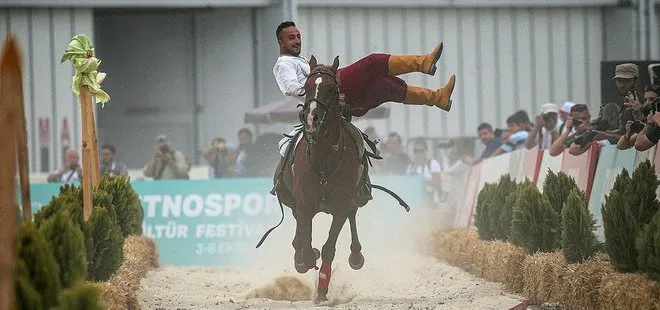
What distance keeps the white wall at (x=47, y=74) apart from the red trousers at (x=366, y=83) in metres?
15.6

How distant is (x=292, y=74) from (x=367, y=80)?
712 millimetres

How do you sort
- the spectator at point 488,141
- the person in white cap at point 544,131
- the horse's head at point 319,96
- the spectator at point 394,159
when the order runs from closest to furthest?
the horse's head at point 319,96 → the person in white cap at point 544,131 → the spectator at point 488,141 → the spectator at point 394,159

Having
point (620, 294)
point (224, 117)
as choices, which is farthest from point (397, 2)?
point (620, 294)

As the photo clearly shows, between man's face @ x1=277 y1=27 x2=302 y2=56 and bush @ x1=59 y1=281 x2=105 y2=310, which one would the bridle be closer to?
man's face @ x1=277 y1=27 x2=302 y2=56

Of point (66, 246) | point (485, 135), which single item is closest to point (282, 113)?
point (485, 135)

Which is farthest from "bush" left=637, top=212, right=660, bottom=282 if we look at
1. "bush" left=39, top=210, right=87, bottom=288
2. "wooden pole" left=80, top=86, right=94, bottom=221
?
"wooden pole" left=80, top=86, right=94, bottom=221

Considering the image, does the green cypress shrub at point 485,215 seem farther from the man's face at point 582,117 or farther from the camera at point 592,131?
the camera at point 592,131

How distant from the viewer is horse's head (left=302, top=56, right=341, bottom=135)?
12.6 metres

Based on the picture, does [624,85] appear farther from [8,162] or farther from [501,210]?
[8,162]

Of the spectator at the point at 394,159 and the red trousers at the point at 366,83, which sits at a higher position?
the red trousers at the point at 366,83

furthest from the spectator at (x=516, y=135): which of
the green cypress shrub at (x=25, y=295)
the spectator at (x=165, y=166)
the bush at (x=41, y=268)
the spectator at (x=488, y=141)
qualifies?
the green cypress shrub at (x=25, y=295)

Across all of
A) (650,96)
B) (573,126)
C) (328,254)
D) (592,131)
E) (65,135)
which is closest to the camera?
(650,96)

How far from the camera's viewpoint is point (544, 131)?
65.8ft

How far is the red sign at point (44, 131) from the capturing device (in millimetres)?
28797
